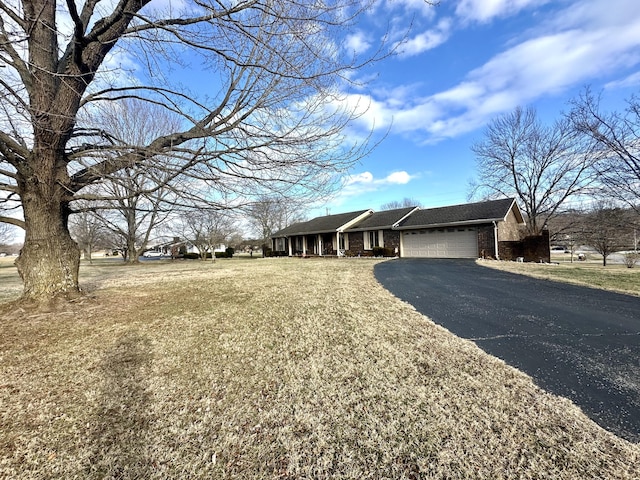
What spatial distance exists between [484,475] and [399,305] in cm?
418

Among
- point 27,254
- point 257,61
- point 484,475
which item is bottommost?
point 484,475

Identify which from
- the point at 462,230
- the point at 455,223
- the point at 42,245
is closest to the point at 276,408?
the point at 42,245

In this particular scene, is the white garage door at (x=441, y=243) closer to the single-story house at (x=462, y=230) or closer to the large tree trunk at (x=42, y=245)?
the single-story house at (x=462, y=230)

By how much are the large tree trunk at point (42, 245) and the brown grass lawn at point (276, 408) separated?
67 centimetres

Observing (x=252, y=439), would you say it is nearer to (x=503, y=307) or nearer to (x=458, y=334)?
(x=458, y=334)

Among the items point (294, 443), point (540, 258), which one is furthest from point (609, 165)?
point (294, 443)

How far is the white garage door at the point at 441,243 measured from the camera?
60.3 ft

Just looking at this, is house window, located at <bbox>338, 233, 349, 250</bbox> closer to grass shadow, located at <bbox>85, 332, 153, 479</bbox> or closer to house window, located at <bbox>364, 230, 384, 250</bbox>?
house window, located at <bbox>364, 230, 384, 250</bbox>

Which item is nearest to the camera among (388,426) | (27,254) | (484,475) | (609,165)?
(484,475)

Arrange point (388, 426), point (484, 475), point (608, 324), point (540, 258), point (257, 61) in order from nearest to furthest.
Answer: point (484, 475), point (388, 426), point (257, 61), point (608, 324), point (540, 258)

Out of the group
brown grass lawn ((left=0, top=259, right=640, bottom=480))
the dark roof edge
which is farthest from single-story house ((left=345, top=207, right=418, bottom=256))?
brown grass lawn ((left=0, top=259, right=640, bottom=480))

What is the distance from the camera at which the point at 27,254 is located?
4.92m

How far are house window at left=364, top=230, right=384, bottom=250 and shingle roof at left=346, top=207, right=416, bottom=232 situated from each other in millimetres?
541

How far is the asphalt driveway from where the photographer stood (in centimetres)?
257
